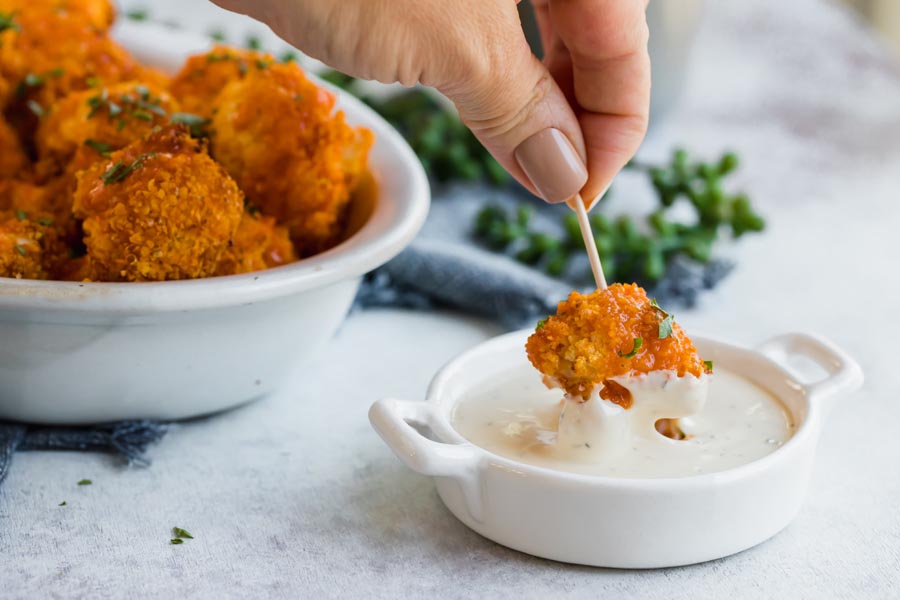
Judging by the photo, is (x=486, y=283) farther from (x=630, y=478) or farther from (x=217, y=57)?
(x=630, y=478)

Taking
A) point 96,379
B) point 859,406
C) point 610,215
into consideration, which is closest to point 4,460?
point 96,379

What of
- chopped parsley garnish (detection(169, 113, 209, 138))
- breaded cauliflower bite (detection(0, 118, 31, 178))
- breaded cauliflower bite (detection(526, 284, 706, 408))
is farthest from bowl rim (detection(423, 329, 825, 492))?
breaded cauliflower bite (detection(0, 118, 31, 178))

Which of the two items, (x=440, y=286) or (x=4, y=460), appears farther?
(x=440, y=286)

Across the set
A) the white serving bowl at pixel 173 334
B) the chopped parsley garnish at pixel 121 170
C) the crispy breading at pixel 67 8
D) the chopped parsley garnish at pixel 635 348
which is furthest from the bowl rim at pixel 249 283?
the crispy breading at pixel 67 8

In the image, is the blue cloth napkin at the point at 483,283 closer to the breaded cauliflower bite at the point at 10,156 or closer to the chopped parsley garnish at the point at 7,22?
the breaded cauliflower bite at the point at 10,156

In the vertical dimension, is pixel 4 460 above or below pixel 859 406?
below

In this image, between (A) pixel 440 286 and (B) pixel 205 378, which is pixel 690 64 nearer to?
(A) pixel 440 286

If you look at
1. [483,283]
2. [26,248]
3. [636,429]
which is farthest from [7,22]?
[636,429]
